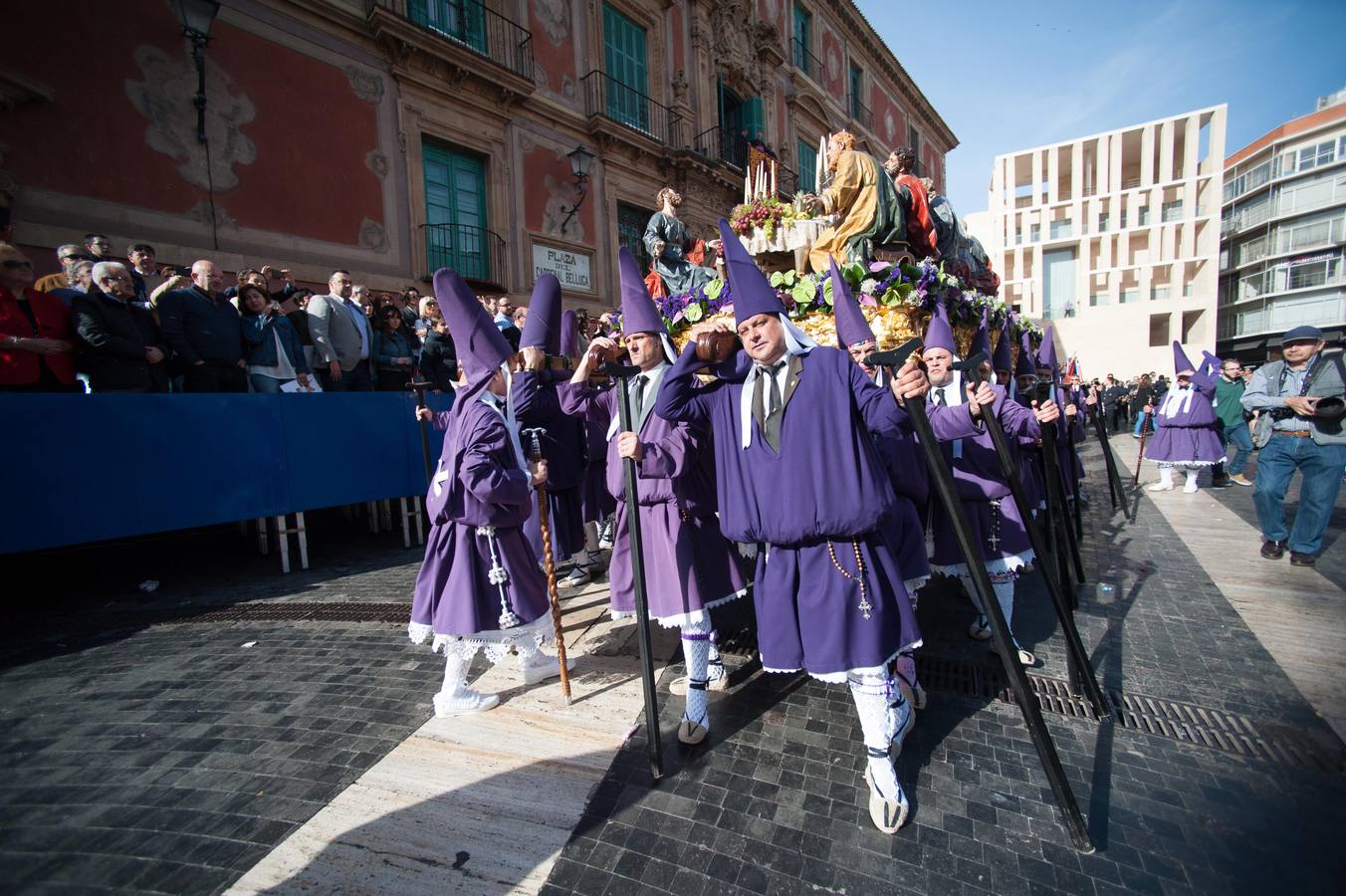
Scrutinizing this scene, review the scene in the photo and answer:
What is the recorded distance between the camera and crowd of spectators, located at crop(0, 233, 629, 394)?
483cm

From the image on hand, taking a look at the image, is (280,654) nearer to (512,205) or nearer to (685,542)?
(685,542)

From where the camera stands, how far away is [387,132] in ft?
33.3

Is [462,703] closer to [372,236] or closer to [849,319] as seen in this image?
[849,319]

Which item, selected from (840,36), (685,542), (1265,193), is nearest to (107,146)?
(685,542)

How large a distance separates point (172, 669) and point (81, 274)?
4.18 meters

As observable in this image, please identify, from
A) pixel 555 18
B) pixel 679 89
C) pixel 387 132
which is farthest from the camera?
pixel 679 89

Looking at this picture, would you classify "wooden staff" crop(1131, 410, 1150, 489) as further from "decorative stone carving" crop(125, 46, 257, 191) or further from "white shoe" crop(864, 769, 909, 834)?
"decorative stone carving" crop(125, 46, 257, 191)

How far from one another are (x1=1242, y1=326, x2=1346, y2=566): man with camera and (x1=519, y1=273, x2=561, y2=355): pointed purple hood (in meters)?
6.68

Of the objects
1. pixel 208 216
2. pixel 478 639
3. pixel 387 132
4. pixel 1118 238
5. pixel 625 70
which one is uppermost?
pixel 1118 238

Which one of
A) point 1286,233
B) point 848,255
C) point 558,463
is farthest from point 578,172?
point 1286,233

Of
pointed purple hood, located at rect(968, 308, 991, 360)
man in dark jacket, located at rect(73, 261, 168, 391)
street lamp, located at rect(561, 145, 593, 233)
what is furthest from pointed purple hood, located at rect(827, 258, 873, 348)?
street lamp, located at rect(561, 145, 593, 233)

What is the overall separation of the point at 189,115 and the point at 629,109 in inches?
392

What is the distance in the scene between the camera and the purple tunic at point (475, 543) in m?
2.93

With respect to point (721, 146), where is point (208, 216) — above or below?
below
